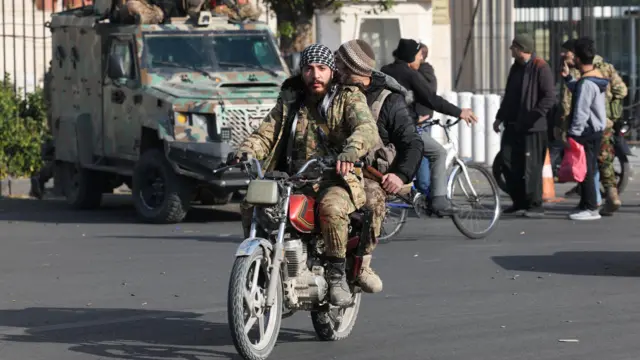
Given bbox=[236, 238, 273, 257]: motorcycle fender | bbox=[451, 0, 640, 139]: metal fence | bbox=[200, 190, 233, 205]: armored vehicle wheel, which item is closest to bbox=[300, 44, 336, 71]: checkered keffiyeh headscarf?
bbox=[236, 238, 273, 257]: motorcycle fender

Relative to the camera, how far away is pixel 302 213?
7141mm

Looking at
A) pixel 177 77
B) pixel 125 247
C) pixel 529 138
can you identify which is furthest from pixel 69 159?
pixel 529 138

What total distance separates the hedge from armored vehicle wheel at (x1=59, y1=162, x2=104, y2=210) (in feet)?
7.25

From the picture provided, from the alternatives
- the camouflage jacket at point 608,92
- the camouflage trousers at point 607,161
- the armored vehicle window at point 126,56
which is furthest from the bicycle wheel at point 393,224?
the armored vehicle window at point 126,56

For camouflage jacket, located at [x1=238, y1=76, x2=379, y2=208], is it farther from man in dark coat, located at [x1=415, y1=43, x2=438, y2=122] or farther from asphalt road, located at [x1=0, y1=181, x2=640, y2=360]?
man in dark coat, located at [x1=415, y1=43, x2=438, y2=122]

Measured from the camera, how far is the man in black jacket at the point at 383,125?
7531mm

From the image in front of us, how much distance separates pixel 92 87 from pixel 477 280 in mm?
7419

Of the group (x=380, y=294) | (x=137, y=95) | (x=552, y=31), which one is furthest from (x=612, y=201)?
(x=552, y=31)

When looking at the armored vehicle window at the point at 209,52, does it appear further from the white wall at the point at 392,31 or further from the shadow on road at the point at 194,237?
the white wall at the point at 392,31

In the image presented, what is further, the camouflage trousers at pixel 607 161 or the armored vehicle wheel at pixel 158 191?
the camouflage trousers at pixel 607 161

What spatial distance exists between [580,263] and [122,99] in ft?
21.0

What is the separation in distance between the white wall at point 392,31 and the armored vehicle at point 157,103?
9361 mm

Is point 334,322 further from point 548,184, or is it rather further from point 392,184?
point 548,184

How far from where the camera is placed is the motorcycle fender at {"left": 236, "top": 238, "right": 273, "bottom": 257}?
264 inches
